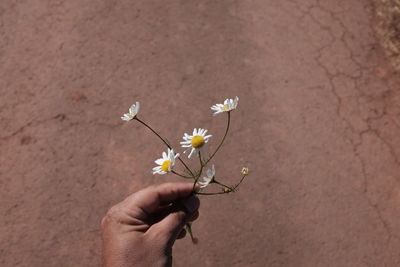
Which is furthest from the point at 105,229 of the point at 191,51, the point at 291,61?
the point at 291,61

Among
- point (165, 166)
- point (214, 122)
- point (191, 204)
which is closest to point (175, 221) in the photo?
point (191, 204)

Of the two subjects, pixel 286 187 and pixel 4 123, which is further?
pixel 4 123

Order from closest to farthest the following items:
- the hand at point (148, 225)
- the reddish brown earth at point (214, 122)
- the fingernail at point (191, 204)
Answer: the hand at point (148, 225) → the fingernail at point (191, 204) → the reddish brown earth at point (214, 122)

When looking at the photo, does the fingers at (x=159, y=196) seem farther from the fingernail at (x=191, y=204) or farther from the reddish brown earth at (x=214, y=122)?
the reddish brown earth at (x=214, y=122)

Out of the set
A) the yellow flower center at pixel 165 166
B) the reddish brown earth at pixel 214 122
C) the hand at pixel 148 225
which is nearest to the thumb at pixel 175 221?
the hand at pixel 148 225

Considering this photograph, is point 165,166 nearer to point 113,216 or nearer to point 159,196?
point 159,196

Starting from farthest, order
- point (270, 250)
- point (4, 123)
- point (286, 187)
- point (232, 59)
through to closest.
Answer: point (232, 59) → point (4, 123) → point (286, 187) → point (270, 250)

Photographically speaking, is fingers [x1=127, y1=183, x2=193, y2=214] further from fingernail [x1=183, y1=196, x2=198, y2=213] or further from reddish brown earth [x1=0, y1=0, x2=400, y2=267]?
reddish brown earth [x1=0, y1=0, x2=400, y2=267]

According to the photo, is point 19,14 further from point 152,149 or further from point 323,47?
point 323,47
